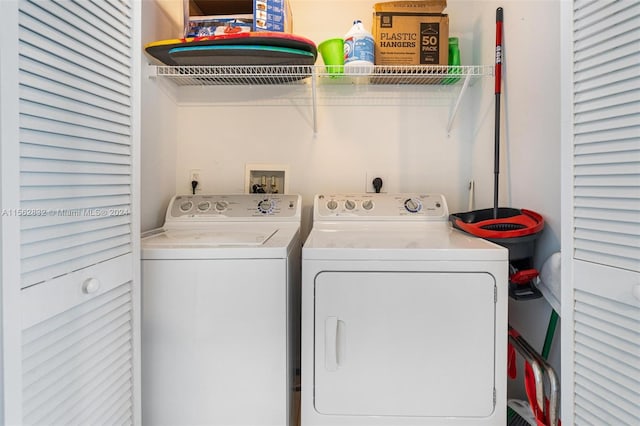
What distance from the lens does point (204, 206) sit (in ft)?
5.95

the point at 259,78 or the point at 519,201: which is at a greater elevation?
the point at 259,78

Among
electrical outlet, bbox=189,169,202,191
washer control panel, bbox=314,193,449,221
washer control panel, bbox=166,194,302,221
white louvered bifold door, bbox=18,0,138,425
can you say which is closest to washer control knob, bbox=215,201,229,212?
washer control panel, bbox=166,194,302,221

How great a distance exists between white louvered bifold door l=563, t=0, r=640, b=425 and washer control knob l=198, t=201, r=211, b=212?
1.56m

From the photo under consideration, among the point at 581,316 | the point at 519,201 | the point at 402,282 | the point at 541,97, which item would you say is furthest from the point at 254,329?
the point at 541,97

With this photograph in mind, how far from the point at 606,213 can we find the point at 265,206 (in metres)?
1.39

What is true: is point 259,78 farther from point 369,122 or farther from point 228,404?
point 228,404

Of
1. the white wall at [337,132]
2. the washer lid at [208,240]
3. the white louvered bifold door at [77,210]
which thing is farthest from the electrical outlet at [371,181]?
the white louvered bifold door at [77,210]

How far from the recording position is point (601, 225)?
86cm

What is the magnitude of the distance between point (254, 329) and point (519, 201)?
1311 mm

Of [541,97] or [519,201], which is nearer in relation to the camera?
[541,97]

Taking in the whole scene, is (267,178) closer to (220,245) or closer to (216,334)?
(220,245)

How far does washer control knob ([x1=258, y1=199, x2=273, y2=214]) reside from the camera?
5.89 ft

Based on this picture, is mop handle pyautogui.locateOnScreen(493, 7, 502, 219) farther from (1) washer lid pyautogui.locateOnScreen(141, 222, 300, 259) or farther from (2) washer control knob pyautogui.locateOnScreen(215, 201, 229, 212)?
(2) washer control knob pyautogui.locateOnScreen(215, 201, 229, 212)

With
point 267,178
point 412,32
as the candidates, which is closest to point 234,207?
point 267,178
